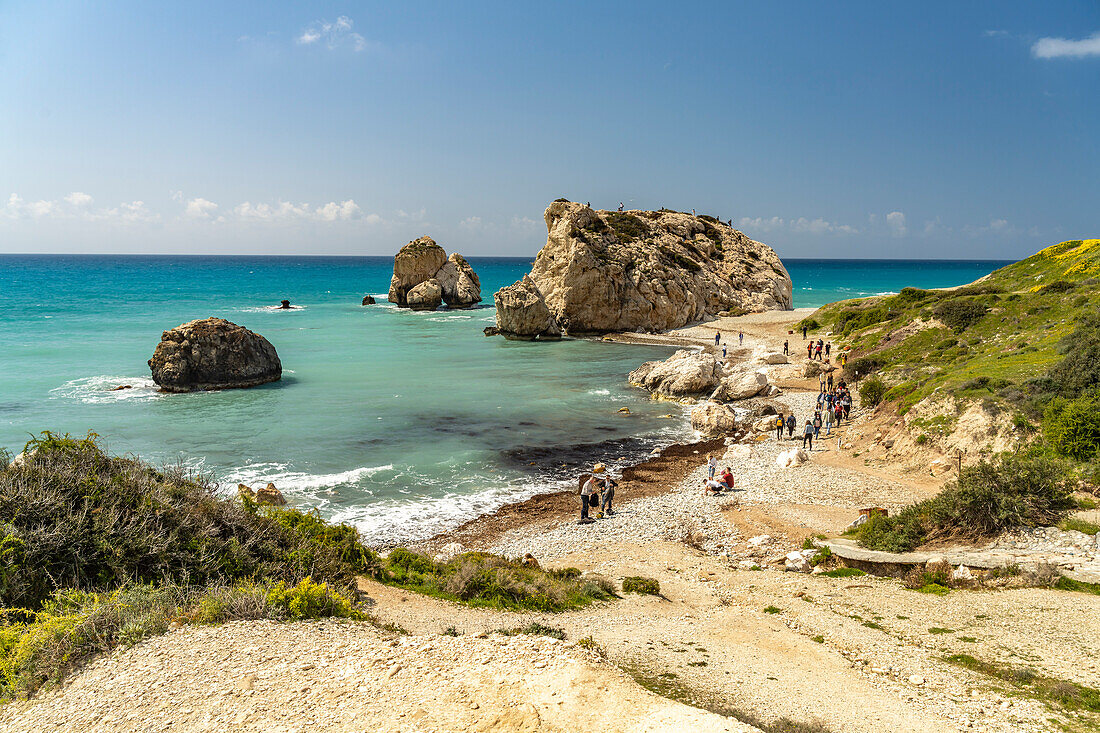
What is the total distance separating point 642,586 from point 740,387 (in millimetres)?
22748

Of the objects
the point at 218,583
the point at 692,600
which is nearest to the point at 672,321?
the point at 692,600

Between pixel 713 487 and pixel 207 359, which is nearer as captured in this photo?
pixel 713 487

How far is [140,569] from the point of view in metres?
8.33

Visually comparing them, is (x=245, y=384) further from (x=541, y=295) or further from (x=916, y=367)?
(x=916, y=367)

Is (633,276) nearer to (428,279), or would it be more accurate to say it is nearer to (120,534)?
(428,279)

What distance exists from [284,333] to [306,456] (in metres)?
41.7

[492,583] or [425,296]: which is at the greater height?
[425,296]

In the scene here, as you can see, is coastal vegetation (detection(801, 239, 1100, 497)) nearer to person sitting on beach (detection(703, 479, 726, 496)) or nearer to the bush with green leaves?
the bush with green leaves

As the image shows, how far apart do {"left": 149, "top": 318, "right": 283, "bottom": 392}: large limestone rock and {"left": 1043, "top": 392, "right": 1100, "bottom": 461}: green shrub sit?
36.8 metres

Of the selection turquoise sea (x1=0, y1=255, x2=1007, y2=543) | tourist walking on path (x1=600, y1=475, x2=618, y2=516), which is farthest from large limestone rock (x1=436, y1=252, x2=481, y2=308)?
tourist walking on path (x1=600, y1=475, x2=618, y2=516)

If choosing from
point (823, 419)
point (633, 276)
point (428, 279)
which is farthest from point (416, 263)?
point (823, 419)

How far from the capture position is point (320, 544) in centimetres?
1055

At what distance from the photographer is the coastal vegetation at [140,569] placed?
6.69 m

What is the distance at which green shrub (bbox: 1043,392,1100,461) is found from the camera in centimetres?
A: 1443
